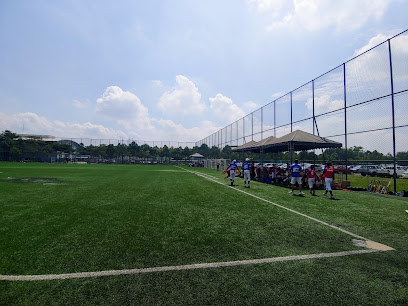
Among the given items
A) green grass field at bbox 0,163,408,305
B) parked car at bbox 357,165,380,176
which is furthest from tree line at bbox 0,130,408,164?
green grass field at bbox 0,163,408,305

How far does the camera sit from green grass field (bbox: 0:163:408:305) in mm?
2865

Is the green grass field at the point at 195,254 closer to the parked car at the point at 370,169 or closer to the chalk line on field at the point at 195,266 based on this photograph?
the chalk line on field at the point at 195,266

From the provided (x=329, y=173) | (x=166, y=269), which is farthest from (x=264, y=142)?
(x=166, y=269)

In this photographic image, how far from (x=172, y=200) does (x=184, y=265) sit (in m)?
5.68

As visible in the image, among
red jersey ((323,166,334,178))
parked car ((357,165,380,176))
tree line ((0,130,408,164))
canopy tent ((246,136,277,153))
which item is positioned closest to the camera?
red jersey ((323,166,334,178))

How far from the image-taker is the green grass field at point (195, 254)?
2.87 m

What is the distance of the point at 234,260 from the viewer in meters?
3.86

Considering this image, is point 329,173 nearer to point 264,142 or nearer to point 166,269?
point 264,142

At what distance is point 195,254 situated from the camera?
4.07m

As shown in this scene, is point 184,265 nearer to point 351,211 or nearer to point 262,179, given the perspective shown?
point 351,211

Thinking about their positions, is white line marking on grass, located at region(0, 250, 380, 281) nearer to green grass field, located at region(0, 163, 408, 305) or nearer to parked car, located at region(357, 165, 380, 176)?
green grass field, located at region(0, 163, 408, 305)

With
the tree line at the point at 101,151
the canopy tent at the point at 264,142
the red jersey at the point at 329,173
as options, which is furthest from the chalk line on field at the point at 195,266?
the tree line at the point at 101,151

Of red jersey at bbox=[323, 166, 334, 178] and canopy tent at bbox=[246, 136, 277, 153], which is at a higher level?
canopy tent at bbox=[246, 136, 277, 153]

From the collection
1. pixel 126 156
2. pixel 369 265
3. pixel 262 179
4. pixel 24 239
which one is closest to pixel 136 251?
pixel 24 239
